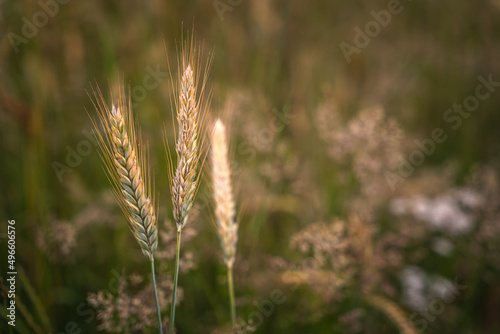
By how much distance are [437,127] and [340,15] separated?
4.85 feet

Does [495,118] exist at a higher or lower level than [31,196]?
lower

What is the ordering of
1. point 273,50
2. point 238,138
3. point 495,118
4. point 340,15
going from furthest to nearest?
point 340,15, point 495,118, point 238,138, point 273,50

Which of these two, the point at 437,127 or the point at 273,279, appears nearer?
the point at 273,279

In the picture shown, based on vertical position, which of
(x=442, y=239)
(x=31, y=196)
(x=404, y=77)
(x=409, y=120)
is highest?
(x=31, y=196)

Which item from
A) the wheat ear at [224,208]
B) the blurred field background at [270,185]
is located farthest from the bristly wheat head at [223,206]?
the blurred field background at [270,185]

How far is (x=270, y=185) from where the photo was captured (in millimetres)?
1894

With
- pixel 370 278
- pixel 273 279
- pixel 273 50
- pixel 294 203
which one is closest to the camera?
pixel 370 278

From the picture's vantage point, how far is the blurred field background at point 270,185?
154 centimetres

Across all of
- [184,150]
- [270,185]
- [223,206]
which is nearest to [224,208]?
[223,206]

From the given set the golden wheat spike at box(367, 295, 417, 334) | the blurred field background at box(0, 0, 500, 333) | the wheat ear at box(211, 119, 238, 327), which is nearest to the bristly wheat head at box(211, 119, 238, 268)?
the wheat ear at box(211, 119, 238, 327)

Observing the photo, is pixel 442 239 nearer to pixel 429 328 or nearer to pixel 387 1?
pixel 429 328

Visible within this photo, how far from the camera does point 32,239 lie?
1.82m

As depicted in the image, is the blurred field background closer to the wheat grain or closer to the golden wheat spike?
the golden wheat spike

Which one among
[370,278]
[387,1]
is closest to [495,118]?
[387,1]
